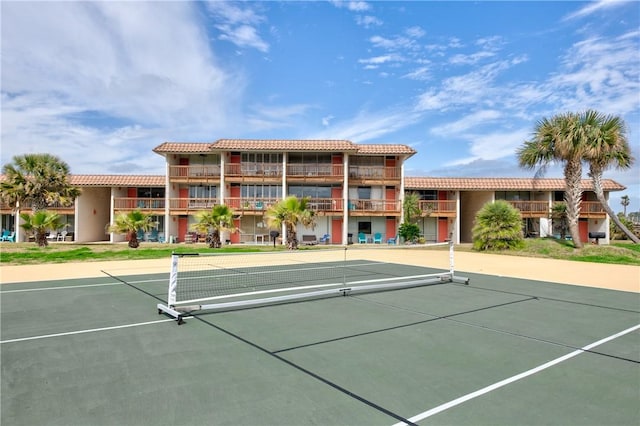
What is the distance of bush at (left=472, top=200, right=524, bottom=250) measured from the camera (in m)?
26.4

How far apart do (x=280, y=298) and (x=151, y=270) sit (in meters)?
8.35

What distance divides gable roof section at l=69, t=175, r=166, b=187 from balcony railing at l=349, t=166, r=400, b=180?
17543 millimetres

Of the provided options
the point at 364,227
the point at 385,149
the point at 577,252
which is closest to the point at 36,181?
the point at 364,227

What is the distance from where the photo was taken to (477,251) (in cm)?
2739

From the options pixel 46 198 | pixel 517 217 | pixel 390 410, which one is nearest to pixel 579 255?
pixel 517 217

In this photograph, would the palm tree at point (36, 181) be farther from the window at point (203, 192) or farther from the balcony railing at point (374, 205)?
the balcony railing at point (374, 205)

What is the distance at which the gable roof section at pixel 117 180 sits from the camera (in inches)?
1492

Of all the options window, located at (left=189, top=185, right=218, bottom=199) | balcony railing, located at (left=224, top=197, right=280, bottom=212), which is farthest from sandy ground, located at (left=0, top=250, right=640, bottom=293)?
window, located at (left=189, top=185, right=218, bottom=199)

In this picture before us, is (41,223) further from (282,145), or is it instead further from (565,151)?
(565,151)

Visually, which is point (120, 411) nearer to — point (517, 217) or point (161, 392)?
point (161, 392)

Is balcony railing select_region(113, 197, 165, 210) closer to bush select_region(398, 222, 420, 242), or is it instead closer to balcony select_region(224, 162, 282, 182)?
balcony select_region(224, 162, 282, 182)

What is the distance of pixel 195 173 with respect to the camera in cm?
3841

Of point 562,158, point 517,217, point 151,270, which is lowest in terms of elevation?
point 151,270

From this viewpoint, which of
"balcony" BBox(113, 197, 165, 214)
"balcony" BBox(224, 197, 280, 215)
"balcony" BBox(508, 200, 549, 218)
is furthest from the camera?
"balcony" BBox(508, 200, 549, 218)
